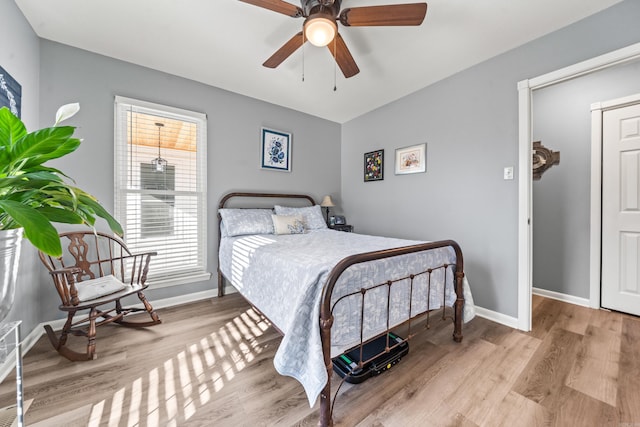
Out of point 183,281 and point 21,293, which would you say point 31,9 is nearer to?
point 21,293

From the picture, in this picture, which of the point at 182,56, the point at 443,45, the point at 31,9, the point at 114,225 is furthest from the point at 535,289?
the point at 31,9

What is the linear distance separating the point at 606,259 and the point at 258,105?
14.2 ft

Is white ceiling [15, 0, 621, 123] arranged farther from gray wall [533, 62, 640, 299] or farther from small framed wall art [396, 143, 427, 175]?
gray wall [533, 62, 640, 299]

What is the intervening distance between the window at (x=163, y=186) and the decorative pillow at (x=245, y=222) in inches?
13.2

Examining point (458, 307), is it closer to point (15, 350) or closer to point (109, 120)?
point (15, 350)

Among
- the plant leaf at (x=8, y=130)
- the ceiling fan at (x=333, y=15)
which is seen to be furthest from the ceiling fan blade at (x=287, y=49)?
the plant leaf at (x=8, y=130)

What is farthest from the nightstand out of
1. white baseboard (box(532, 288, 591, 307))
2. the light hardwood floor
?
white baseboard (box(532, 288, 591, 307))

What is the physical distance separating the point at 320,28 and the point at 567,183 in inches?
126

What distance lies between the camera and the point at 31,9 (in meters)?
1.82

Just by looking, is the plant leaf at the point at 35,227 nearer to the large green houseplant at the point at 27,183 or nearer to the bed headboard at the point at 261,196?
the large green houseplant at the point at 27,183

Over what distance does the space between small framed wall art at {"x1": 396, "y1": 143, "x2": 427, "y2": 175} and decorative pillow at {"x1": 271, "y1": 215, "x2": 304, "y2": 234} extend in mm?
1494

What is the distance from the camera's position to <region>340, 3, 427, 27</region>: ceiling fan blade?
1.44 metres

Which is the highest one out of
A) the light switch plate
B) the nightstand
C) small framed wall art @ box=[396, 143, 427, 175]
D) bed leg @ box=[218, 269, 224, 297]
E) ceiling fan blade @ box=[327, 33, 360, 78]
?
ceiling fan blade @ box=[327, 33, 360, 78]

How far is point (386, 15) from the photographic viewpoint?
4.93ft
